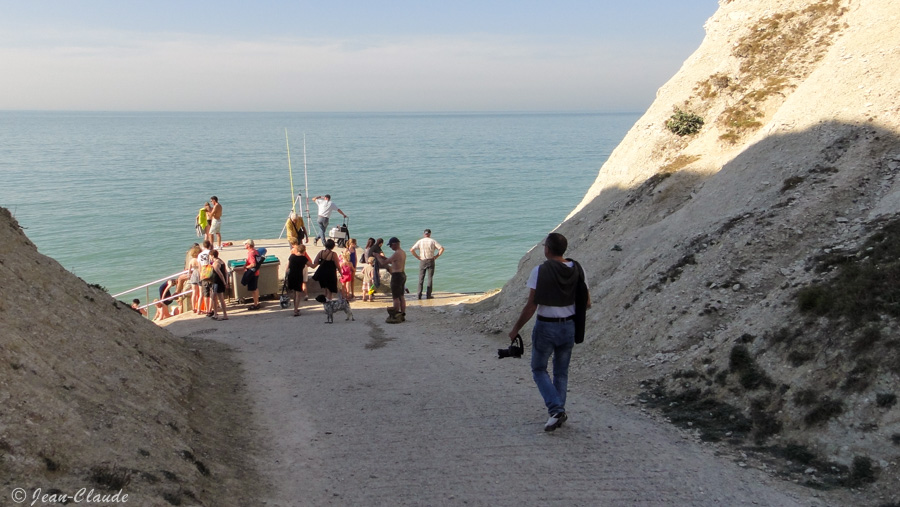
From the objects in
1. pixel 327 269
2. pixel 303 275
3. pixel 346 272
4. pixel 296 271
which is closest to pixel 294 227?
pixel 346 272

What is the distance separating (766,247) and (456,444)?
21.0 ft

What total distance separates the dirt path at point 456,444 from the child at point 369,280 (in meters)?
7.93

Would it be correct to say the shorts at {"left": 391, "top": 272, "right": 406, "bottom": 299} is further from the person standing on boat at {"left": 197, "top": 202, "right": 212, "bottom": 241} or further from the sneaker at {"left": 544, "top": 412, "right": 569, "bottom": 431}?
the person standing on boat at {"left": 197, "top": 202, "right": 212, "bottom": 241}

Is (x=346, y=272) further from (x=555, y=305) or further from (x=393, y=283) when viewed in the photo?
(x=555, y=305)

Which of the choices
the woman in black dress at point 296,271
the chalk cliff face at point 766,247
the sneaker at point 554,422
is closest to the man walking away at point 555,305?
the sneaker at point 554,422

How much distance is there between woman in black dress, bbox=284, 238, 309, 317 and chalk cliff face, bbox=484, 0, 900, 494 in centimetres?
448

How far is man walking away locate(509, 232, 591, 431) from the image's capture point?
7812 millimetres

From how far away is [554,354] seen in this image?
8141 millimetres

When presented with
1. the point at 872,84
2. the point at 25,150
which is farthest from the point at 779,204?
the point at 25,150

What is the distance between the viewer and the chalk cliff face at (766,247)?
7.91 meters

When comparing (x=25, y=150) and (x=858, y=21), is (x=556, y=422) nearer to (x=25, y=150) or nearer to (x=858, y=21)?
(x=858, y=21)

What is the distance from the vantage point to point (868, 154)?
1273 cm

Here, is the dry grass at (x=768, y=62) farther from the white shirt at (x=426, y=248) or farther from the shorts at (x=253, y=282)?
the shorts at (x=253, y=282)

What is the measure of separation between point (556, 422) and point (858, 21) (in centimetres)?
1494
